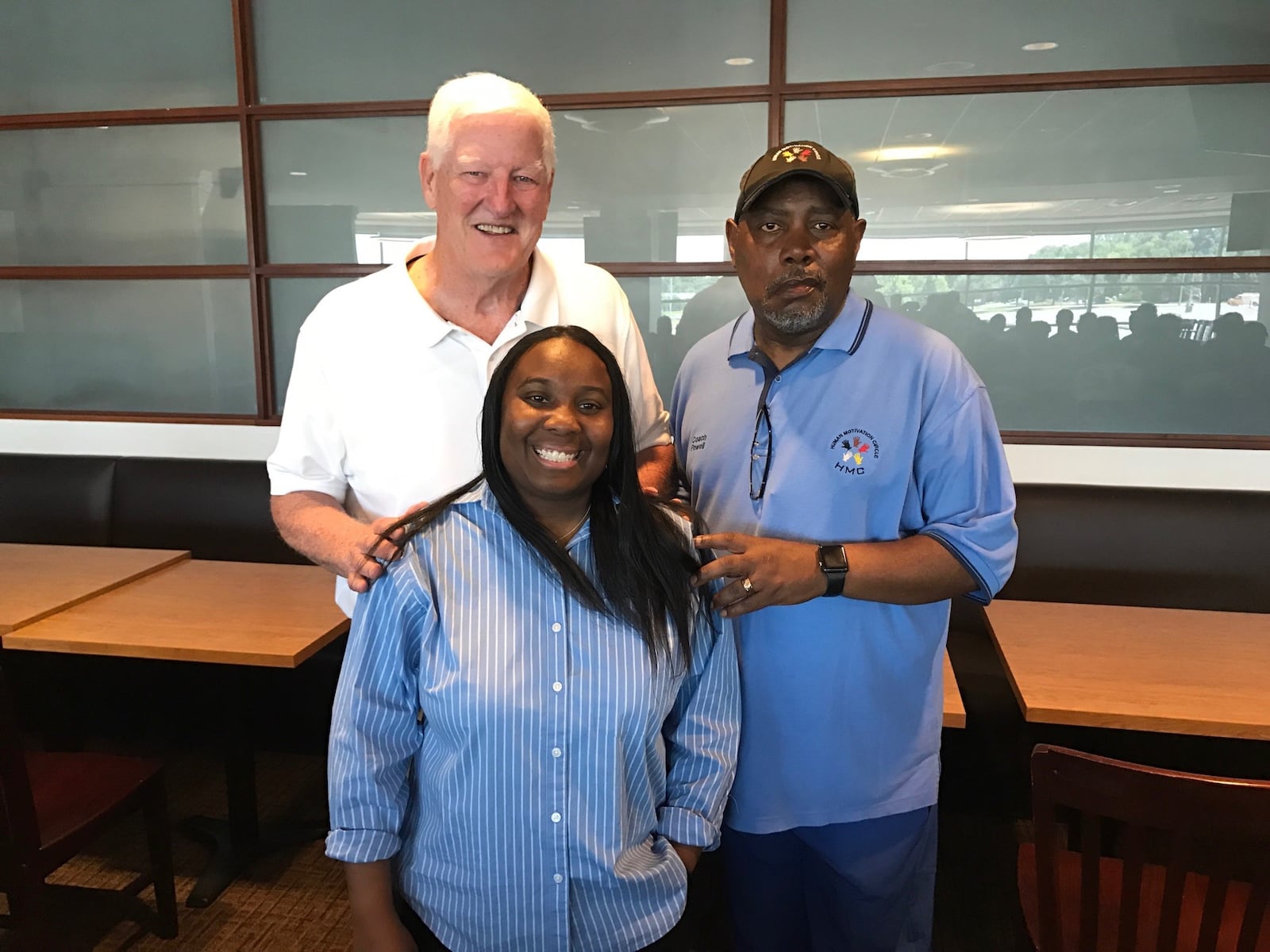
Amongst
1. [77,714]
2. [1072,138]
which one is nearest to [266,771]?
[77,714]

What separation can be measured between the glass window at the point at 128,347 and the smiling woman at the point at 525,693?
111 inches

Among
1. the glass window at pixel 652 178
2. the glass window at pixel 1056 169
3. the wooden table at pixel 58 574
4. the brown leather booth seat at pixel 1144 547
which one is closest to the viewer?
the wooden table at pixel 58 574

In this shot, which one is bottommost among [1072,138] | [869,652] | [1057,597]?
[1057,597]

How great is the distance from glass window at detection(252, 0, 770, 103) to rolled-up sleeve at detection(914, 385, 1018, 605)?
88.1 inches

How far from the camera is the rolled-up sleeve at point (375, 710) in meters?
1.12

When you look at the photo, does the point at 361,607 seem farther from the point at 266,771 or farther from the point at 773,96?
the point at 773,96

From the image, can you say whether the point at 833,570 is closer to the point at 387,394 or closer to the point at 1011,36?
the point at 387,394

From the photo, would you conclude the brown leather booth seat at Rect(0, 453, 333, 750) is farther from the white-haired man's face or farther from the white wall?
the white-haired man's face

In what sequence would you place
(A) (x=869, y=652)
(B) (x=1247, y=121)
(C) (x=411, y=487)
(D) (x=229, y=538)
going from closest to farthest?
1. (A) (x=869, y=652)
2. (C) (x=411, y=487)
3. (B) (x=1247, y=121)
4. (D) (x=229, y=538)

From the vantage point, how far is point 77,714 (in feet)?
10.5

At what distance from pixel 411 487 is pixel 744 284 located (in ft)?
2.10

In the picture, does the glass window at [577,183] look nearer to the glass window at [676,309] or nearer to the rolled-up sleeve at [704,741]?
the glass window at [676,309]

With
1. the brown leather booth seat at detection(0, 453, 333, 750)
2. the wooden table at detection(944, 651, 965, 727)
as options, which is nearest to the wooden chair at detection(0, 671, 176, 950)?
the brown leather booth seat at detection(0, 453, 333, 750)

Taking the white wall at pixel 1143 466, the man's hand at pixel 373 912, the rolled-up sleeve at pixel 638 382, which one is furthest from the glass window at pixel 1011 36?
the man's hand at pixel 373 912
